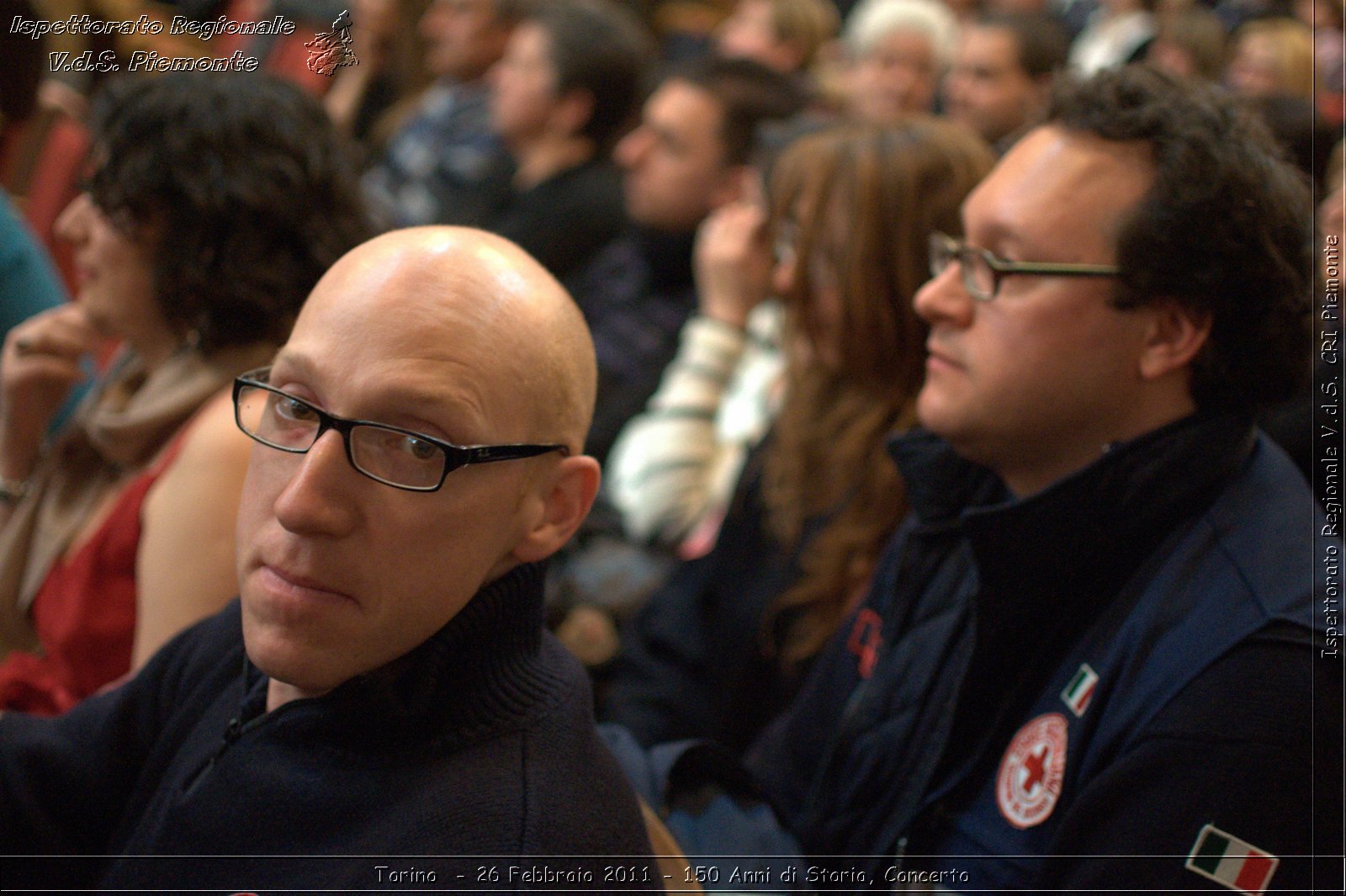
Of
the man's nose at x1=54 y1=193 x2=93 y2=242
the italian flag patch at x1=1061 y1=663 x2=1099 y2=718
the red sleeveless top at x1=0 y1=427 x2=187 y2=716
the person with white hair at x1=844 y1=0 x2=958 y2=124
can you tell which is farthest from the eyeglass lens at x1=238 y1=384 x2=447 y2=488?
the person with white hair at x1=844 y1=0 x2=958 y2=124

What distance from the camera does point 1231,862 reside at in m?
1.20

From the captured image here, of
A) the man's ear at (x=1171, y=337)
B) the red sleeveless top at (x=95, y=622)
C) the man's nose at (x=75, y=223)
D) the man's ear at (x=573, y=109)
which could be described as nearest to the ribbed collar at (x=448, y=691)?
the red sleeveless top at (x=95, y=622)

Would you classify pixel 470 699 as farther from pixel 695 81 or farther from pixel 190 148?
pixel 695 81

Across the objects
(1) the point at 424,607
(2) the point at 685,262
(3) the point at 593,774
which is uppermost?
(1) the point at 424,607

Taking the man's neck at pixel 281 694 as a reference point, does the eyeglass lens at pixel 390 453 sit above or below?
above

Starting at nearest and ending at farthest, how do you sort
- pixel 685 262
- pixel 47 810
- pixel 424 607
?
pixel 424 607 → pixel 47 810 → pixel 685 262

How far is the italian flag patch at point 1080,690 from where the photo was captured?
137cm

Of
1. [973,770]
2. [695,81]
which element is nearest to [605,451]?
[695,81]

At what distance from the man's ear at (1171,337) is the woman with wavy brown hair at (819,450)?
60 cm

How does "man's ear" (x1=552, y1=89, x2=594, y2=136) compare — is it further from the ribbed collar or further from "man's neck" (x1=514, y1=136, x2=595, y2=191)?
the ribbed collar

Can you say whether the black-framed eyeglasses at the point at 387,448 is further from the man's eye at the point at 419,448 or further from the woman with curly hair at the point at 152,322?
the woman with curly hair at the point at 152,322

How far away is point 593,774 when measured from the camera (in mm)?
1151

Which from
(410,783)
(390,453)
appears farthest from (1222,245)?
(410,783)

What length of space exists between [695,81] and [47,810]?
2.78 metres
